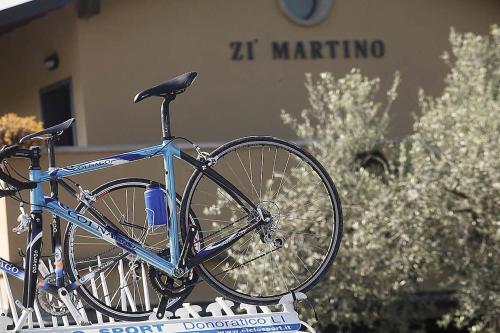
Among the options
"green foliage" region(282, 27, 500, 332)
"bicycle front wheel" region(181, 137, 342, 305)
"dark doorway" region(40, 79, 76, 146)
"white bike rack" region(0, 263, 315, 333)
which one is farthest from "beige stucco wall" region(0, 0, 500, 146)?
"white bike rack" region(0, 263, 315, 333)

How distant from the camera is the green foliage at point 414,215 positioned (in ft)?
32.6

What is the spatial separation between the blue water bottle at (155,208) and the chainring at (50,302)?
0.52 metres

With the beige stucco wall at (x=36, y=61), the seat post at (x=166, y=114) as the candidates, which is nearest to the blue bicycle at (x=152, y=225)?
the seat post at (x=166, y=114)

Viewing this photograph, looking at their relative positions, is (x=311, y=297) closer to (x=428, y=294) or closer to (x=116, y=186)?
(x=428, y=294)

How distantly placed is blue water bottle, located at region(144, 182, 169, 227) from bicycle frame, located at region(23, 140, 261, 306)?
39 millimetres

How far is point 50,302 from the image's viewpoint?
516 cm

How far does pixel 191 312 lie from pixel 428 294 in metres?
6.13

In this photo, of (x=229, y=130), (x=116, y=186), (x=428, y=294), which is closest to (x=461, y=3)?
(x=229, y=130)

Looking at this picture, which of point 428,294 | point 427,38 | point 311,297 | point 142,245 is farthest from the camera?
point 427,38

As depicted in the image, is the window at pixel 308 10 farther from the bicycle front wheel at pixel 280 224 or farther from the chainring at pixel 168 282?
the chainring at pixel 168 282

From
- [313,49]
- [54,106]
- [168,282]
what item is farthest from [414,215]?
[168,282]

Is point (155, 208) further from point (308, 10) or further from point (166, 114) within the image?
point (308, 10)

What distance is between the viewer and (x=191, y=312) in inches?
205

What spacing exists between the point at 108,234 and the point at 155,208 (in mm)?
248
